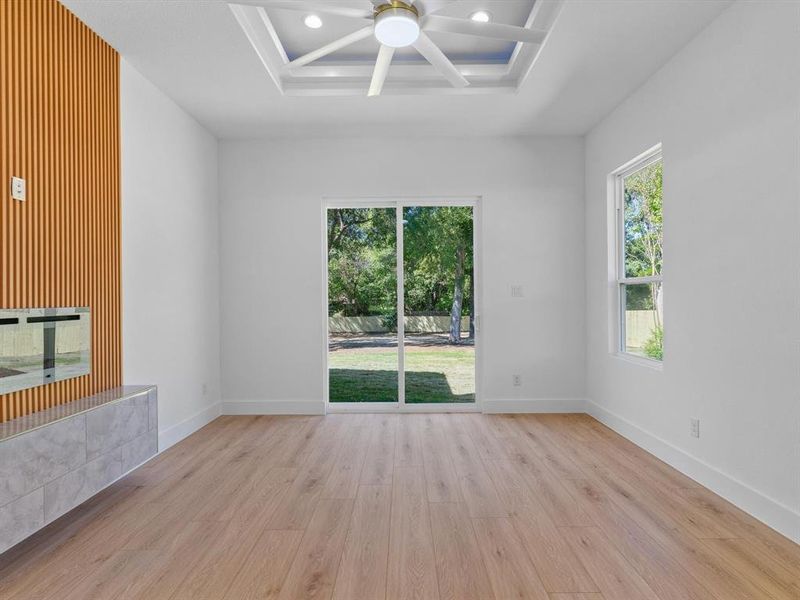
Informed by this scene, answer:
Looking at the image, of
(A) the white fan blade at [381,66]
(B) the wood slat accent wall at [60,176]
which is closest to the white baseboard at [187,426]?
A: (B) the wood slat accent wall at [60,176]

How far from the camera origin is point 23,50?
239 cm

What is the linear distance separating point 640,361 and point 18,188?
432 centimetres

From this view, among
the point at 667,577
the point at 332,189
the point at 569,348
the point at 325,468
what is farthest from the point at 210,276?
the point at 667,577

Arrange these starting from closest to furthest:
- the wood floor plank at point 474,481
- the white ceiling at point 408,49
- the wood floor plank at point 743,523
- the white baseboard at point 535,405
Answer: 1. the wood floor plank at point 743,523
2. the wood floor plank at point 474,481
3. the white ceiling at point 408,49
4. the white baseboard at point 535,405

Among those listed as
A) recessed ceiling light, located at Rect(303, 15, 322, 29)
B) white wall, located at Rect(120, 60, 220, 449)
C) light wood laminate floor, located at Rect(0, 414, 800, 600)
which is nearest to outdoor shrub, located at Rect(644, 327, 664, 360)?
light wood laminate floor, located at Rect(0, 414, 800, 600)

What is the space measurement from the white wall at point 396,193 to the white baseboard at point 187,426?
228mm

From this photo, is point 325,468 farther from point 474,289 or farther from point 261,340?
point 474,289

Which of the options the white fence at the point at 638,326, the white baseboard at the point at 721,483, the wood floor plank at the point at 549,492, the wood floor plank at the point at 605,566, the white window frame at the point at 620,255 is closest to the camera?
the wood floor plank at the point at 605,566

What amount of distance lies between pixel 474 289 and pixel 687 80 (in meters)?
2.51

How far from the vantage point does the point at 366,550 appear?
84.0 inches

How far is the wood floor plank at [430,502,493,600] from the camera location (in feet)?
6.02

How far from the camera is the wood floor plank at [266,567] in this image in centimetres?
183

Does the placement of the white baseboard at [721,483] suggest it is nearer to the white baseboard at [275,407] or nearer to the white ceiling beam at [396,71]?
the white baseboard at [275,407]

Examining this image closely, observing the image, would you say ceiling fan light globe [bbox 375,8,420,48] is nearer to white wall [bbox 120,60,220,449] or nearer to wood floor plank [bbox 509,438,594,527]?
white wall [bbox 120,60,220,449]
